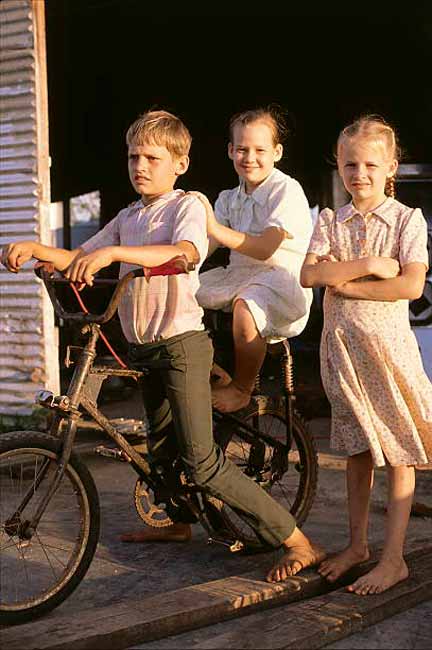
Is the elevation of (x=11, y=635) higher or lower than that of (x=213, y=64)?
lower

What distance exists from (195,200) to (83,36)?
709 centimetres

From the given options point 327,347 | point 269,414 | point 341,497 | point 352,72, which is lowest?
point 341,497

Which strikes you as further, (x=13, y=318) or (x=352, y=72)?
(x=352, y=72)

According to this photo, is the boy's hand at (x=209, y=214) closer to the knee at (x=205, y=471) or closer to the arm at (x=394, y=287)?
the arm at (x=394, y=287)

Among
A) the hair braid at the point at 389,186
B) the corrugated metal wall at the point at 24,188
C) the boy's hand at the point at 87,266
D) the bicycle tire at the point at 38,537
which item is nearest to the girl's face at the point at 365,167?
the hair braid at the point at 389,186

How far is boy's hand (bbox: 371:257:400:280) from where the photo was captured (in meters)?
3.59

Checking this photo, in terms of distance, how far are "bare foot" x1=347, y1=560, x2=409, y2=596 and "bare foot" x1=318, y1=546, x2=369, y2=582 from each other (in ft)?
0.35

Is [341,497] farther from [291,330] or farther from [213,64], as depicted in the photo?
[213,64]

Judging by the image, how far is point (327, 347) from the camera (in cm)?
381

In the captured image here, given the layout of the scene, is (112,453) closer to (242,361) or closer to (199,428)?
(199,428)

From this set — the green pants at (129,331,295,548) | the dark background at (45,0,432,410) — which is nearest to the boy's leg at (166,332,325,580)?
the green pants at (129,331,295,548)

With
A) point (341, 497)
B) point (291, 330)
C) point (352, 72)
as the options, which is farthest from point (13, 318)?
point (352, 72)

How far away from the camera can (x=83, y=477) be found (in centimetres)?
348

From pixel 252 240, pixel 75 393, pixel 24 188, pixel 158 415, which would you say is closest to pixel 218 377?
pixel 158 415
